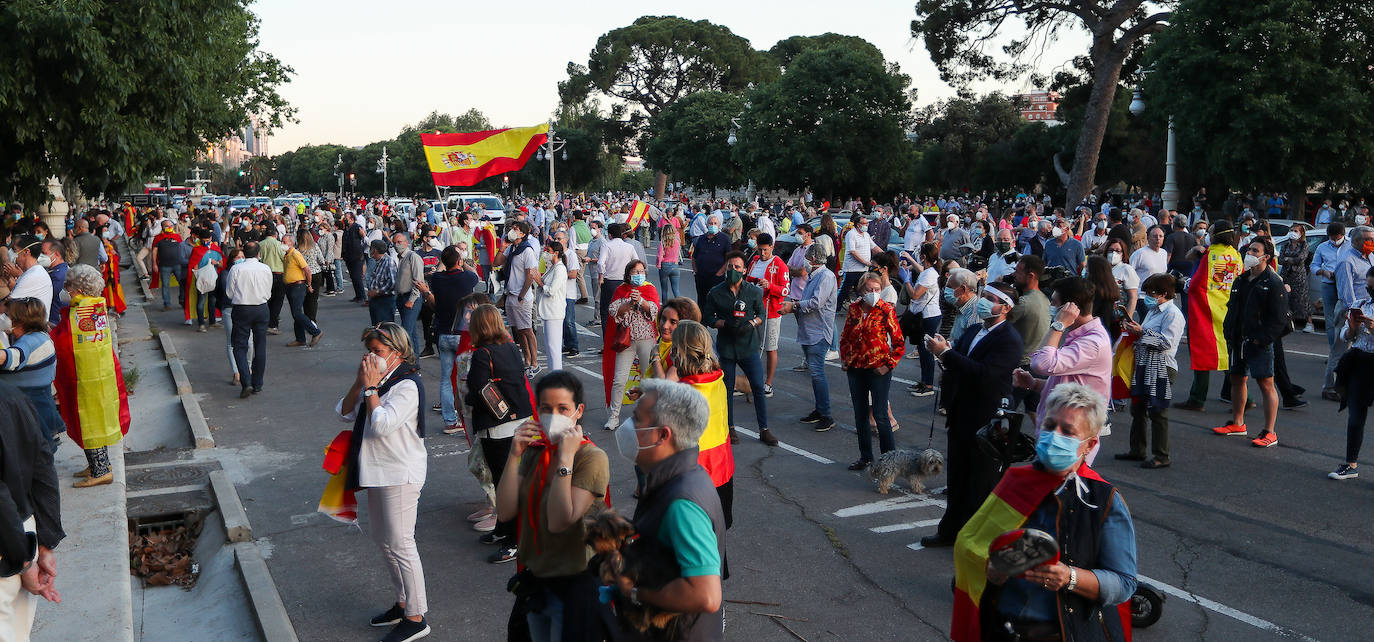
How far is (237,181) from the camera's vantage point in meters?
165

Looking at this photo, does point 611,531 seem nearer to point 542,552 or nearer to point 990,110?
point 542,552

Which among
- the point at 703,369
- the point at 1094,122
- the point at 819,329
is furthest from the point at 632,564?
the point at 1094,122

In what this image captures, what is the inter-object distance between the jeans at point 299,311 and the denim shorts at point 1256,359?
11940 millimetres

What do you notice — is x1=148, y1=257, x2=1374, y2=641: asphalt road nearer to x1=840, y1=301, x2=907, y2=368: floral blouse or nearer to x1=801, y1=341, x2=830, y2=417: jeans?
x1=801, y1=341, x2=830, y2=417: jeans

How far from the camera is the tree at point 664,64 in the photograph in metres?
71.1

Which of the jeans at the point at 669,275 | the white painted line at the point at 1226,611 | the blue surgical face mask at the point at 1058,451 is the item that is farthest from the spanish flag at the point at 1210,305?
the jeans at the point at 669,275

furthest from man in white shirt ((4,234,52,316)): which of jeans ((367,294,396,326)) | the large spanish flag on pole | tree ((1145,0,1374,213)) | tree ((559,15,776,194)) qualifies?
tree ((559,15,776,194))

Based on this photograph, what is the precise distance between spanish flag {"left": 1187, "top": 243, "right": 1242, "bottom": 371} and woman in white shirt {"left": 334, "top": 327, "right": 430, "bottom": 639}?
24.5 feet

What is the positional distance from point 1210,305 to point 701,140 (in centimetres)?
5396

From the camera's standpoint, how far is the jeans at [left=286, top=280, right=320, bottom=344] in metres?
15.4

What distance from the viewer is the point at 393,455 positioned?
539 cm

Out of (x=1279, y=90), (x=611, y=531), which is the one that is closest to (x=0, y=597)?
(x=611, y=531)

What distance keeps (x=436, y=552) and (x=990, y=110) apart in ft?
165

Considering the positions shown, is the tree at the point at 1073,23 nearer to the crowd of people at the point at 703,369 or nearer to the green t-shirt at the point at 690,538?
the crowd of people at the point at 703,369
